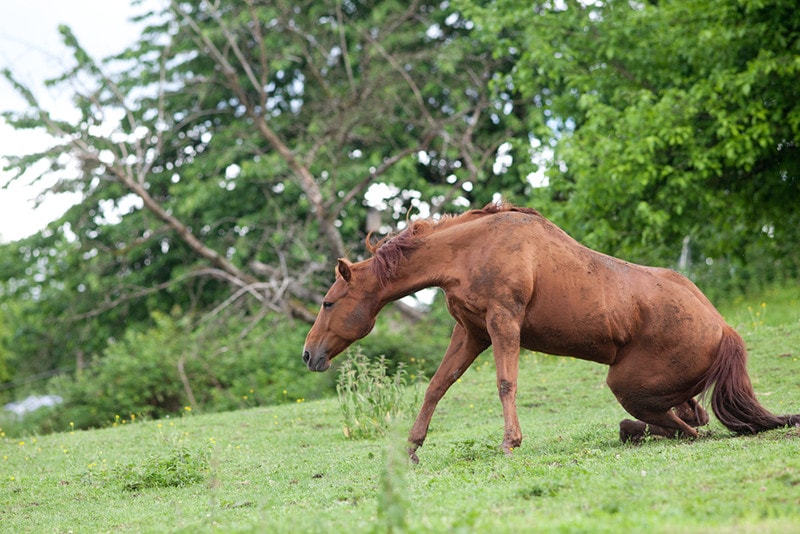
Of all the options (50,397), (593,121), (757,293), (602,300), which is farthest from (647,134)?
(50,397)

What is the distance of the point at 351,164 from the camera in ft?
75.3

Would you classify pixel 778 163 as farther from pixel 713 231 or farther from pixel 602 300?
pixel 602 300

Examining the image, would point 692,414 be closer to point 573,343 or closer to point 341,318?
point 573,343

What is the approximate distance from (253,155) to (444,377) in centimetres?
1758

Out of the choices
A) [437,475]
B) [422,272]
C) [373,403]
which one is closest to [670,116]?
[373,403]

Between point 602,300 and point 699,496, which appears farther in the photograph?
point 602,300

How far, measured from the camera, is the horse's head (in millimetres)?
7633

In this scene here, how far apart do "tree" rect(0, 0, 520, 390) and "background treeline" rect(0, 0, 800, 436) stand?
81 mm

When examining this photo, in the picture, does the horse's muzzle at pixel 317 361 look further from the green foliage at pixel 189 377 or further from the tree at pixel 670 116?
the tree at pixel 670 116

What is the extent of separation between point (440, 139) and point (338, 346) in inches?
621

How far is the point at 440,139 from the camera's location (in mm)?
22953

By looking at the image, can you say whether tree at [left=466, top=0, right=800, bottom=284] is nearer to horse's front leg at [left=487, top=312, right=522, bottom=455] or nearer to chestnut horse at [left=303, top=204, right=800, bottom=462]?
chestnut horse at [left=303, top=204, right=800, bottom=462]

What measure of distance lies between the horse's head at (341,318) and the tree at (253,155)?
1248 centimetres

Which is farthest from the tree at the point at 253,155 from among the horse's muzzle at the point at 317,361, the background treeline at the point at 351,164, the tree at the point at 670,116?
the horse's muzzle at the point at 317,361
